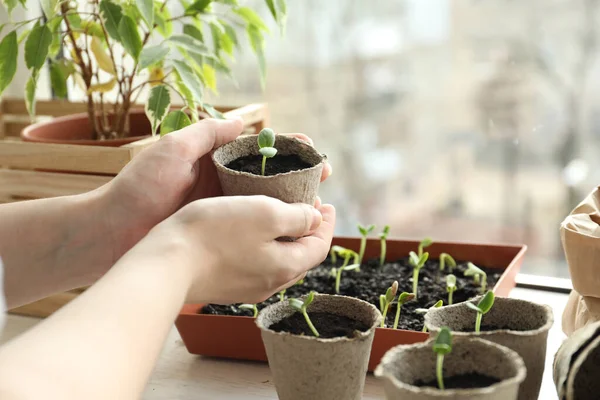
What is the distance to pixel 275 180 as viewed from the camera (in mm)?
774

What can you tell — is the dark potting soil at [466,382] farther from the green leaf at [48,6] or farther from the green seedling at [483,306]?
the green leaf at [48,6]

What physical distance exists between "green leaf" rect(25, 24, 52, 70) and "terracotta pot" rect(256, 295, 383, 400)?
534mm

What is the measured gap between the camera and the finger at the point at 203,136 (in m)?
0.84

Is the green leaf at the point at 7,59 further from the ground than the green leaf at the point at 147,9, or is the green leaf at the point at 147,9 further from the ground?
the green leaf at the point at 147,9

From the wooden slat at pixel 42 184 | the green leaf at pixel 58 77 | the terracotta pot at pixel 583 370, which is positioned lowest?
the terracotta pot at pixel 583 370

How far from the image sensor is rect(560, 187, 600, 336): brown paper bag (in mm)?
815

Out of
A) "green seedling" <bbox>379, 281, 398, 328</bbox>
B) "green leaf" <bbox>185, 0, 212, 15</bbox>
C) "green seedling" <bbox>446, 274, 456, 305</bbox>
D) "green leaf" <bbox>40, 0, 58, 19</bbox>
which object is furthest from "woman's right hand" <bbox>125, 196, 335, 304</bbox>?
"green leaf" <bbox>185, 0, 212, 15</bbox>

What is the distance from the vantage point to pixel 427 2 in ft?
5.15

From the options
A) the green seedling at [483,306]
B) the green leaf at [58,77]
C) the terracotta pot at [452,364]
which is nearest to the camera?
the terracotta pot at [452,364]

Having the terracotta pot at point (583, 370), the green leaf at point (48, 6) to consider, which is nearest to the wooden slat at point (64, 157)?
the green leaf at point (48, 6)

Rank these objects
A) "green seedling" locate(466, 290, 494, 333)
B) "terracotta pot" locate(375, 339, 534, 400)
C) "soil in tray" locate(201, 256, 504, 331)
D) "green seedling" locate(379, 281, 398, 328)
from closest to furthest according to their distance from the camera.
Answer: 1. "terracotta pot" locate(375, 339, 534, 400)
2. "green seedling" locate(466, 290, 494, 333)
3. "green seedling" locate(379, 281, 398, 328)
4. "soil in tray" locate(201, 256, 504, 331)

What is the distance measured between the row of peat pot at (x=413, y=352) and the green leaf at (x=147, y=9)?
408 millimetres

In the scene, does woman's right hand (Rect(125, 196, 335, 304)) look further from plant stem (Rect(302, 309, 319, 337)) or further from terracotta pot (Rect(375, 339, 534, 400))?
terracotta pot (Rect(375, 339, 534, 400))

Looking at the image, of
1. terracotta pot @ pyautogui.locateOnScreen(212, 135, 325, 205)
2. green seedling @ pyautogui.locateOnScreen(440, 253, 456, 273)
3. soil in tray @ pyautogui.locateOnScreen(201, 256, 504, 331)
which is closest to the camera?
terracotta pot @ pyautogui.locateOnScreen(212, 135, 325, 205)
